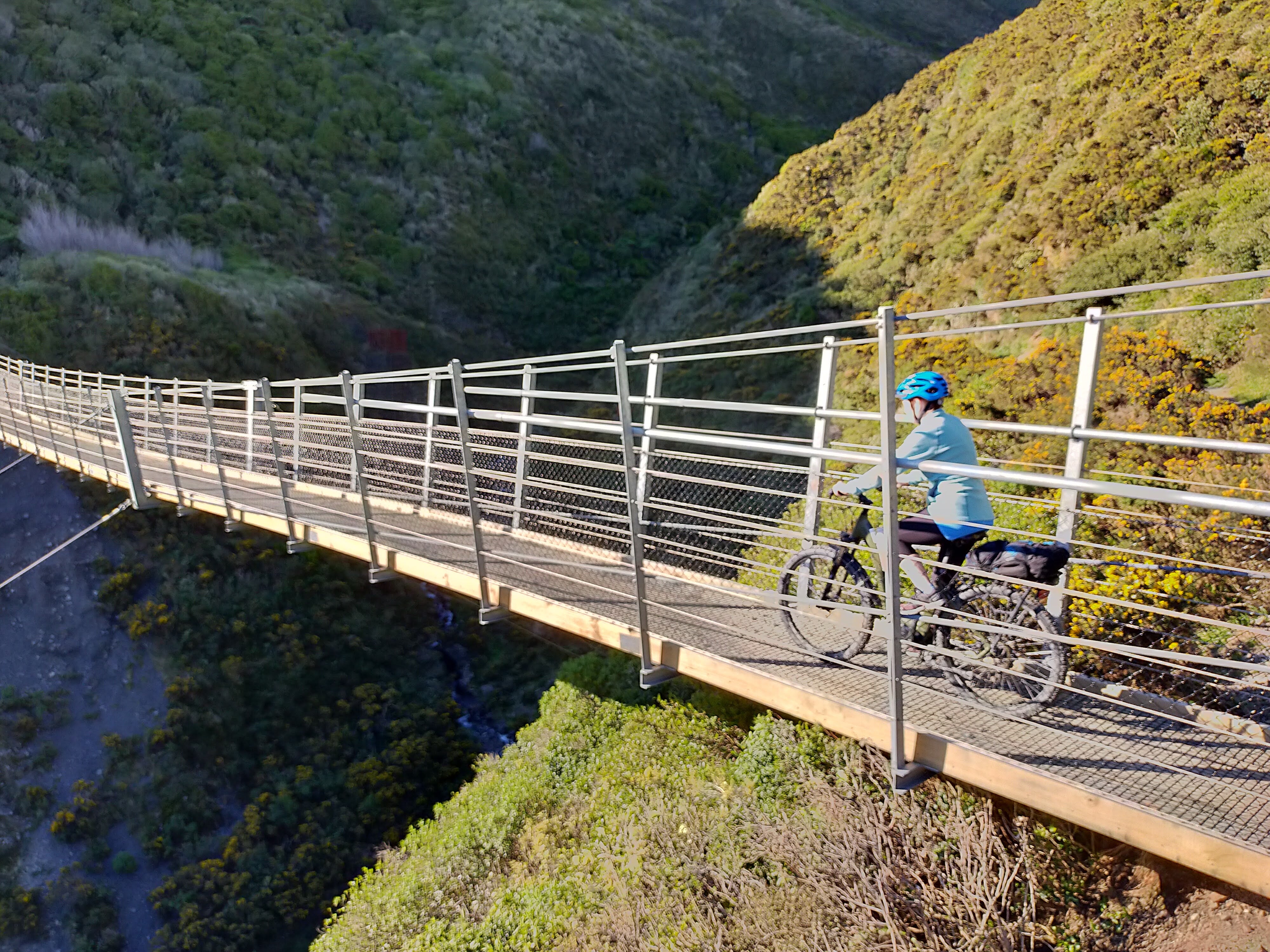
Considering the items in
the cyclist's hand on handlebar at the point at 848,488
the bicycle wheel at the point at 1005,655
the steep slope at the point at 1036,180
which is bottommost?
the bicycle wheel at the point at 1005,655

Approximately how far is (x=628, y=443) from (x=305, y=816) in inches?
415

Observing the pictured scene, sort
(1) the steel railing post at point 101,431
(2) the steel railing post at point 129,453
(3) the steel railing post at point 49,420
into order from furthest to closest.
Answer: (3) the steel railing post at point 49,420 → (1) the steel railing post at point 101,431 → (2) the steel railing post at point 129,453

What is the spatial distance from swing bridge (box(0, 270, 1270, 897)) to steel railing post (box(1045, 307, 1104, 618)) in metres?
0.01

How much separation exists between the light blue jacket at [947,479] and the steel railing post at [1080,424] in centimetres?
30

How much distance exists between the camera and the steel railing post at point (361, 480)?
18.8 ft

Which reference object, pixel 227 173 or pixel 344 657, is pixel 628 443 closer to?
pixel 344 657

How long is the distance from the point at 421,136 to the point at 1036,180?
71.8 feet

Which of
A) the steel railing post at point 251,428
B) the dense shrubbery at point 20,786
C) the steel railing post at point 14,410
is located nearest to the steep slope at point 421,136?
the steel railing post at point 14,410

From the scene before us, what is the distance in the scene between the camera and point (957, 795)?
13.1 ft

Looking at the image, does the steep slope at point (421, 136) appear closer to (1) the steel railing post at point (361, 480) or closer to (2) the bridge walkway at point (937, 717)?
(1) the steel railing post at point (361, 480)

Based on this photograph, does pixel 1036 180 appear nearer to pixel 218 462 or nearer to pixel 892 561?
pixel 218 462

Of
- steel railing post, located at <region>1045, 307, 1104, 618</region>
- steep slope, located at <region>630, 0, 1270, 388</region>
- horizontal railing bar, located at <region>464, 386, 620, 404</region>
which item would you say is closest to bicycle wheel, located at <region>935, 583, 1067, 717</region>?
steel railing post, located at <region>1045, 307, 1104, 618</region>

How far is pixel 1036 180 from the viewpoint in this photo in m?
12.9

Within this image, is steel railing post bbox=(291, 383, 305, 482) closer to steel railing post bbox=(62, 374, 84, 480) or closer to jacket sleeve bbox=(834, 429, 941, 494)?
steel railing post bbox=(62, 374, 84, 480)
